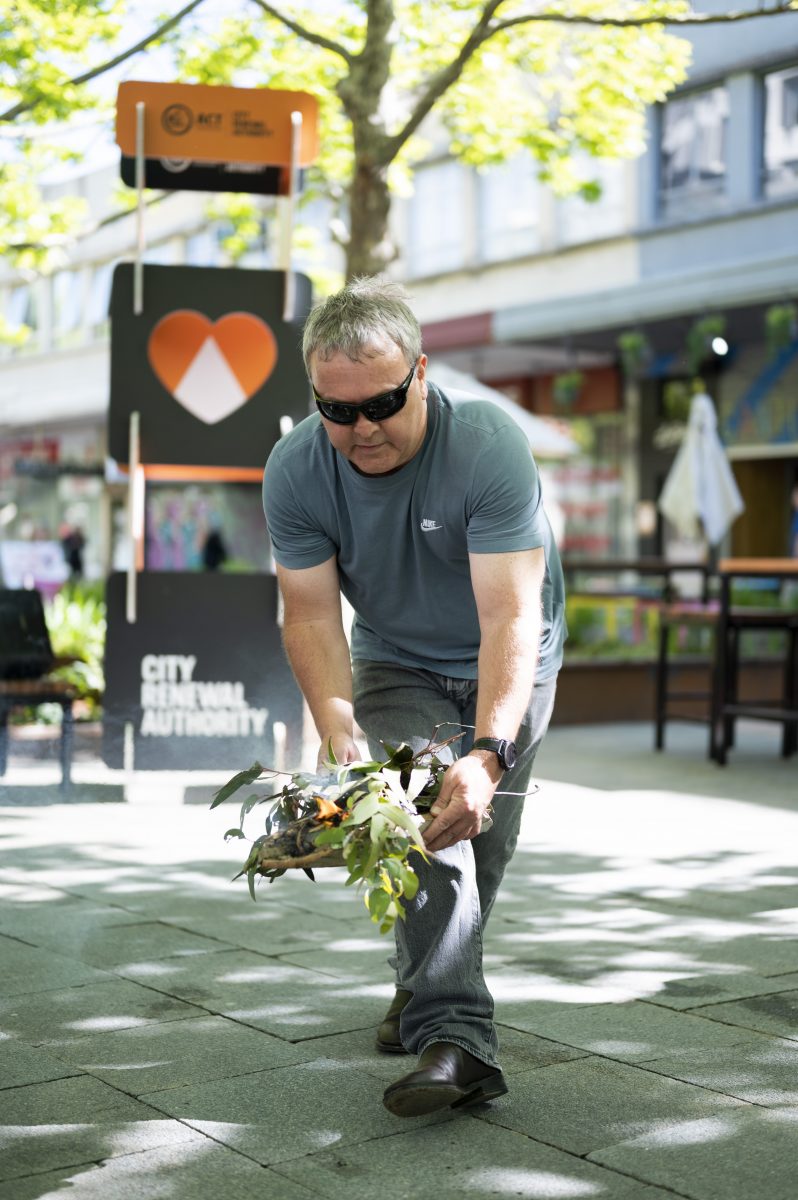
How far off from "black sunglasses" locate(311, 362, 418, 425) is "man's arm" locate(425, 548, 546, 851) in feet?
1.27

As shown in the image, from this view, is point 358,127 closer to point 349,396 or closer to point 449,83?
point 449,83

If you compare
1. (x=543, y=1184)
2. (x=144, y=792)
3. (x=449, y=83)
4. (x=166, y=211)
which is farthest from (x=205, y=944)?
(x=166, y=211)

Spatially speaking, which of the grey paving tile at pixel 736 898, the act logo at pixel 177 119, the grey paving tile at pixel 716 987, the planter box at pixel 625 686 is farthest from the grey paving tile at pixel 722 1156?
the planter box at pixel 625 686

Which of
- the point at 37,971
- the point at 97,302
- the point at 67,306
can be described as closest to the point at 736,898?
the point at 37,971

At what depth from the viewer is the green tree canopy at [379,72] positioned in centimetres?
1021

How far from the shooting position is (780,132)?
21250 mm

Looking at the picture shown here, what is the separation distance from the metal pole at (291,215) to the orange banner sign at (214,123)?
4 cm

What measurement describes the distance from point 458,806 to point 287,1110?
2.86 ft

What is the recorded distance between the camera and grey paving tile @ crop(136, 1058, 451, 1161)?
3426mm

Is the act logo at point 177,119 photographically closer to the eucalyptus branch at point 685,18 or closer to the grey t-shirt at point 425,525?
the eucalyptus branch at point 685,18

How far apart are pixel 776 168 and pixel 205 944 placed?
723 inches

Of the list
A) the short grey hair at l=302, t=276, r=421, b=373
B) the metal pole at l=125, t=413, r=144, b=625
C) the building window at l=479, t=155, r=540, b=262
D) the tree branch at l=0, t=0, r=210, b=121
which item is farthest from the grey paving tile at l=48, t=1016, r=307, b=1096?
the building window at l=479, t=155, r=540, b=262

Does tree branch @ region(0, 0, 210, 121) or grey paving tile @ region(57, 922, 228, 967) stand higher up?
tree branch @ region(0, 0, 210, 121)

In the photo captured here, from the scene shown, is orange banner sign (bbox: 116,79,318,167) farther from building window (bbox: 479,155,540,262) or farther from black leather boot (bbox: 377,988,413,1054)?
building window (bbox: 479,155,540,262)
